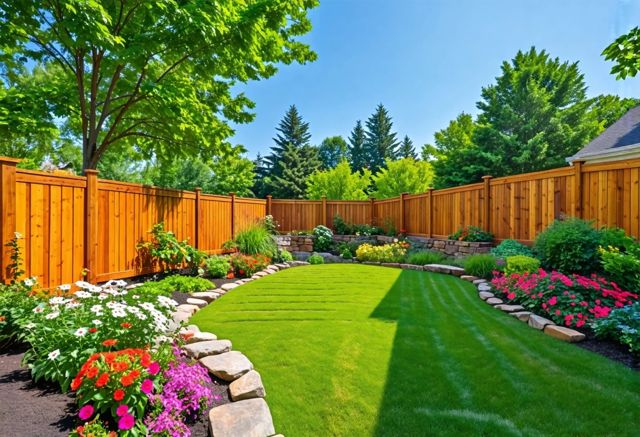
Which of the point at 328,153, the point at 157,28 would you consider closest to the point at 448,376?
the point at 157,28

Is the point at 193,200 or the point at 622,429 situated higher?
the point at 193,200

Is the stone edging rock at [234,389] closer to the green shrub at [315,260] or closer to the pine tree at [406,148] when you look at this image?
the green shrub at [315,260]

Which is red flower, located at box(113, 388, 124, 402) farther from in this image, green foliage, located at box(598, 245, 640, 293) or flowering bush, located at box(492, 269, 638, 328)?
green foliage, located at box(598, 245, 640, 293)

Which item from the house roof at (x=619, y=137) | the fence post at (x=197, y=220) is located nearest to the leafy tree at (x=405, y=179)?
the house roof at (x=619, y=137)

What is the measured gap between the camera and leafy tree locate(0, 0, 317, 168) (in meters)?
4.71

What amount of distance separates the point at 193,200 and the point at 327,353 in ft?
18.3

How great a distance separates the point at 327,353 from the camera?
295cm

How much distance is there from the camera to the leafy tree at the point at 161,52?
471cm

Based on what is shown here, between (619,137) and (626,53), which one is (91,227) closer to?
(626,53)

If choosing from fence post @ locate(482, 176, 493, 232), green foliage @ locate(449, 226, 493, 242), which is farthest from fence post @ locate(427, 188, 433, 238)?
fence post @ locate(482, 176, 493, 232)

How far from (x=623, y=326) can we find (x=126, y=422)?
4.05 meters

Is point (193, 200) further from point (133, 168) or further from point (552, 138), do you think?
point (133, 168)

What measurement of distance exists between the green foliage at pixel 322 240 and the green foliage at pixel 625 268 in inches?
308

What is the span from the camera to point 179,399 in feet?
6.50
